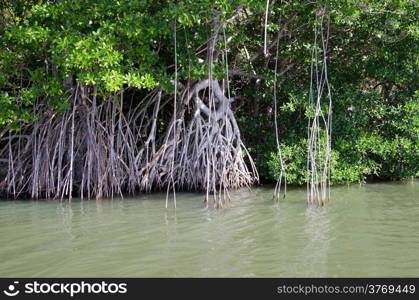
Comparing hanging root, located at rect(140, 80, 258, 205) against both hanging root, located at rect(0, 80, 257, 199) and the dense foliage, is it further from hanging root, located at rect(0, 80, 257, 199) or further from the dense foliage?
the dense foliage

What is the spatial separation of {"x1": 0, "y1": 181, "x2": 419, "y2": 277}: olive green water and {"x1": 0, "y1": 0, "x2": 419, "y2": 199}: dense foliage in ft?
3.83

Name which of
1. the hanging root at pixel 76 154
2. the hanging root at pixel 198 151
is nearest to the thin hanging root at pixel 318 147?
the hanging root at pixel 198 151

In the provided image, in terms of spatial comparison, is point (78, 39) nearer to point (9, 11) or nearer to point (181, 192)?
point (9, 11)

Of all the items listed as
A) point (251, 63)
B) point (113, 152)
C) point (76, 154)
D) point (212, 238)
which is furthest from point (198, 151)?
point (212, 238)

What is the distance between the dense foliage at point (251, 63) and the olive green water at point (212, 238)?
1166 mm

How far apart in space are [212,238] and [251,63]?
4.10 metres

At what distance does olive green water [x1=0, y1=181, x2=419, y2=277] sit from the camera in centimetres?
396

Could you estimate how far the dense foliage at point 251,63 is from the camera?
6.27 m

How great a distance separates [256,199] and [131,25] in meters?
2.41

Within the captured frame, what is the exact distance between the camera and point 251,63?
840 cm

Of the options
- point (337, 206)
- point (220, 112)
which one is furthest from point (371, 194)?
point (220, 112)

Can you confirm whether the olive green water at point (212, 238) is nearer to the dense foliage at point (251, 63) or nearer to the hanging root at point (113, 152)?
the hanging root at point (113, 152)

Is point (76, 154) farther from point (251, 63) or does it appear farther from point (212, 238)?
point (212, 238)

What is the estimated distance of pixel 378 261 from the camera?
406 cm
